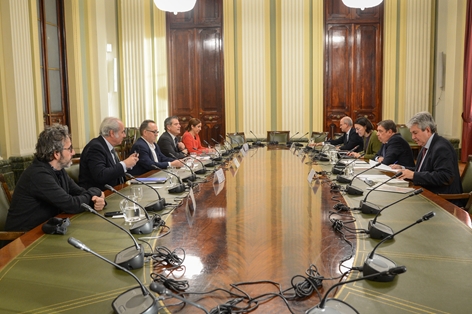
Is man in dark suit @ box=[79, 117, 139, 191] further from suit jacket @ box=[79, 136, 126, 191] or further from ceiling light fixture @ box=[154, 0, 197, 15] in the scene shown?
ceiling light fixture @ box=[154, 0, 197, 15]

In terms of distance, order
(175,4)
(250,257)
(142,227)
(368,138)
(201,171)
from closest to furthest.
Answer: (250,257)
(142,227)
(201,171)
(368,138)
(175,4)

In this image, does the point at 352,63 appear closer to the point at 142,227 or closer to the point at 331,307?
the point at 142,227

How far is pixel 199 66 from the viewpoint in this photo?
29.5ft

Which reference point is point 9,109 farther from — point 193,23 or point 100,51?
point 193,23

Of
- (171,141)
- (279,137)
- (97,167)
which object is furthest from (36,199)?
(279,137)

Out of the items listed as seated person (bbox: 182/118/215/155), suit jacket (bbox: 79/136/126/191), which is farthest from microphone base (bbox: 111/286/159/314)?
seated person (bbox: 182/118/215/155)

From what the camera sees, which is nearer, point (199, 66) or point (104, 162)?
point (104, 162)

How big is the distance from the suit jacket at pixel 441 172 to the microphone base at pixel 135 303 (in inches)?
98.2

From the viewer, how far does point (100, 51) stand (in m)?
7.71

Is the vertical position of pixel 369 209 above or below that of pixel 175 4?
below

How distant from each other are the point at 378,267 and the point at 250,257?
45 cm

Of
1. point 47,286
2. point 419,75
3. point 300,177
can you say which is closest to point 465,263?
point 47,286

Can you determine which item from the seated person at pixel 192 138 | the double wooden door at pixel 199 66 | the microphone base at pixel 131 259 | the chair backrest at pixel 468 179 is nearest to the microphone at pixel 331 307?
the microphone base at pixel 131 259

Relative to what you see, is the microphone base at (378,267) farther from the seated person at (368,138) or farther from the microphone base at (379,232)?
the seated person at (368,138)
